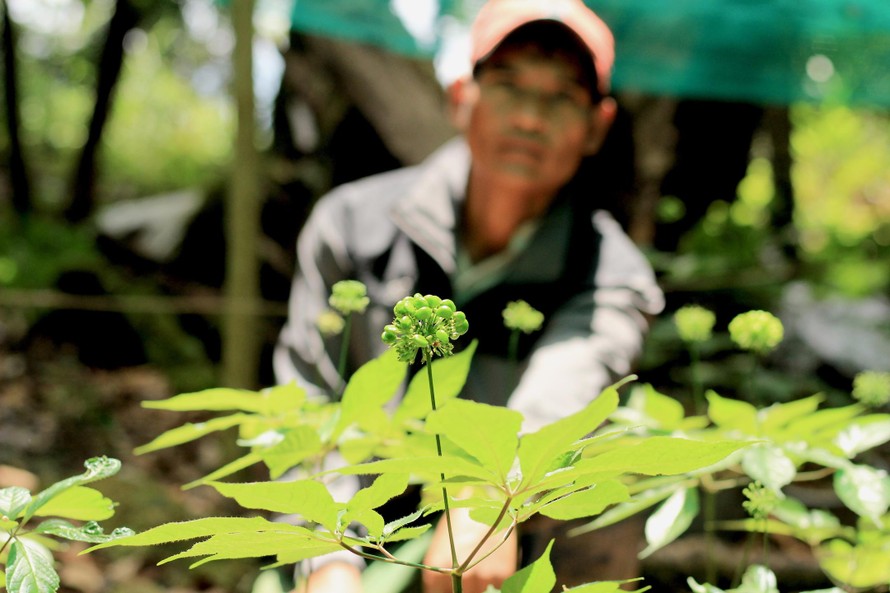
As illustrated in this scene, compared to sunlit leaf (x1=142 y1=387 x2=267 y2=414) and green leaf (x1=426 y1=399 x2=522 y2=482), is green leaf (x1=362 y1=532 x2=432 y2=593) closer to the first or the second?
sunlit leaf (x1=142 y1=387 x2=267 y2=414)

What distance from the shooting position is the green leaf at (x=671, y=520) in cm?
52

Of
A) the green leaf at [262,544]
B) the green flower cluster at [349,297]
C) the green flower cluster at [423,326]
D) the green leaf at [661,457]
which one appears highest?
the green flower cluster at [423,326]

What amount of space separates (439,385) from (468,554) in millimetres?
256

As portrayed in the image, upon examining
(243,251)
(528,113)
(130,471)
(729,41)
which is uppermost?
(729,41)

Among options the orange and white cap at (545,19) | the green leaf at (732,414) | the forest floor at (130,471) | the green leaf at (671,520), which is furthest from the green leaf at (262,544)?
the orange and white cap at (545,19)

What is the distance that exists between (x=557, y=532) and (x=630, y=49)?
5.17 feet

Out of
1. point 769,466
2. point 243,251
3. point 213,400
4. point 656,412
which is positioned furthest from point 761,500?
point 243,251

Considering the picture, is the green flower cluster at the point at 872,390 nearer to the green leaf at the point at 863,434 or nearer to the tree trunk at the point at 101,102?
the green leaf at the point at 863,434

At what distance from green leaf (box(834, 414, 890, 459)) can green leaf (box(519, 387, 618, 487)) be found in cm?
30

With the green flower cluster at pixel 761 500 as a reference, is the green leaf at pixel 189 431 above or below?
above

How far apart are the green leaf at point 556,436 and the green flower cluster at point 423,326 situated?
0.19 feet

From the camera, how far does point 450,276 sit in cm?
131

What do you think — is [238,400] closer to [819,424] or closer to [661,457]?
[661,457]

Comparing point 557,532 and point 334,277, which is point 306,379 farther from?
point 557,532
